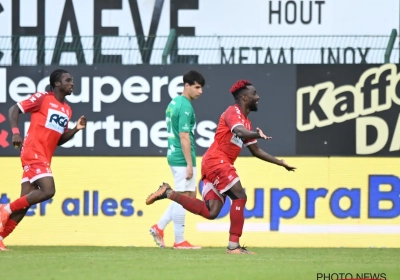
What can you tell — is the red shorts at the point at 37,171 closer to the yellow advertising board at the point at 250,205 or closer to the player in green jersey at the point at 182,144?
the player in green jersey at the point at 182,144

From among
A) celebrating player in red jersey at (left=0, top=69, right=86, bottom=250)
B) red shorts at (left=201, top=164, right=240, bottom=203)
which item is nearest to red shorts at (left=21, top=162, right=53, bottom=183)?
celebrating player in red jersey at (left=0, top=69, right=86, bottom=250)

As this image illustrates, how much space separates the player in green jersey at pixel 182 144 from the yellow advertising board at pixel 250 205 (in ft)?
6.73

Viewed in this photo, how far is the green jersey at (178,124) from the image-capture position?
1334cm

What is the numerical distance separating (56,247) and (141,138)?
2.08m

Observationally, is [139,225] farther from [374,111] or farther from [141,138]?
[374,111]

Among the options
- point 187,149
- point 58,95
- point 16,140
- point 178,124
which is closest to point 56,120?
point 58,95

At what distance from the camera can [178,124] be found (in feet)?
44.3

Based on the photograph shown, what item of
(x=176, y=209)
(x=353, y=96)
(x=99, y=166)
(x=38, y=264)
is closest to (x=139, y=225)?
(x=99, y=166)

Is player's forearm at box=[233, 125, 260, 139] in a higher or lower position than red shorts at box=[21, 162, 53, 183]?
higher

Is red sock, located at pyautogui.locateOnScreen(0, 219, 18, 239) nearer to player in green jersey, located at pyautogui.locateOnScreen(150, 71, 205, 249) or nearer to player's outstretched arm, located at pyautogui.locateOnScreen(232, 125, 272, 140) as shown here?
player in green jersey, located at pyautogui.locateOnScreen(150, 71, 205, 249)

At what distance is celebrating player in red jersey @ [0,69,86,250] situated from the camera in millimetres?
12656

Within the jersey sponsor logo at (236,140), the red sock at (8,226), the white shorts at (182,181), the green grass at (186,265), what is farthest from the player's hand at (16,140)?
the jersey sponsor logo at (236,140)

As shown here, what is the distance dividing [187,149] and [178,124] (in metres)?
0.38

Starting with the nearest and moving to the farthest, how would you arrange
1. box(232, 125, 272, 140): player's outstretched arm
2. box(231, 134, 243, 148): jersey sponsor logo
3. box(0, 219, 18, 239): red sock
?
box(232, 125, 272, 140): player's outstretched arm, box(231, 134, 243, 148): jersey sponsor logo, box(0, 219, 18, 239): red sock
